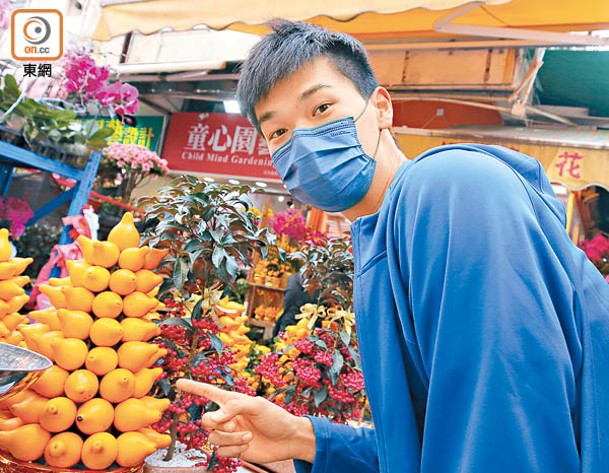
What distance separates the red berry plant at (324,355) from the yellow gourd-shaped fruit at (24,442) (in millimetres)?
840

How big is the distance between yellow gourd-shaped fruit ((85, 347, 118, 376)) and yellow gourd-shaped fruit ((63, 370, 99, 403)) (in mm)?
25

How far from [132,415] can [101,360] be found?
0.19 meters

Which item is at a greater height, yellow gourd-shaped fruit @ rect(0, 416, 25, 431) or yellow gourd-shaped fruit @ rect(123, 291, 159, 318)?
yellow gourd-shaped fruit @ rect(123, 291, 159, 318)

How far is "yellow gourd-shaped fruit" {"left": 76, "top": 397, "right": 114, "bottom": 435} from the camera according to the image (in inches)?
56.5

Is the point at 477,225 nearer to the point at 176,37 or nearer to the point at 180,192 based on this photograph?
the point at 180,192

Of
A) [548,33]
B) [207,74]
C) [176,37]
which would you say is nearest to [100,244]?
[548,33]

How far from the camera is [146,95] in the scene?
811cm

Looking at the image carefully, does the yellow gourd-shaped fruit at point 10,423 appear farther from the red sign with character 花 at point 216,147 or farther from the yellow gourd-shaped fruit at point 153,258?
the red sign with character 花 at point 216,147

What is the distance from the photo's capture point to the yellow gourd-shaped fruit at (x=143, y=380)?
155cm

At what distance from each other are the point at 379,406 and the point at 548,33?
3748 mm

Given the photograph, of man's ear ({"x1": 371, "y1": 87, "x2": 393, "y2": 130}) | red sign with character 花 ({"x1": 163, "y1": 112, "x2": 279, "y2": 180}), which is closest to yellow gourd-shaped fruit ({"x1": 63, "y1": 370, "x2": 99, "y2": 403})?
man's ear ({"x1": 371, "y1": 87, "x2": 393, "y2": 130})

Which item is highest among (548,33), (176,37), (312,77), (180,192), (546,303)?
(176,37)

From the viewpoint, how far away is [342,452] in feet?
3.69

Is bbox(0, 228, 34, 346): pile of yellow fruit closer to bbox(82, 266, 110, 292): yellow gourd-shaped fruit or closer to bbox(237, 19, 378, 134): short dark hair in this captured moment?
bbox(82, 266, 110, 292): yellow gourd-shaped fruit
